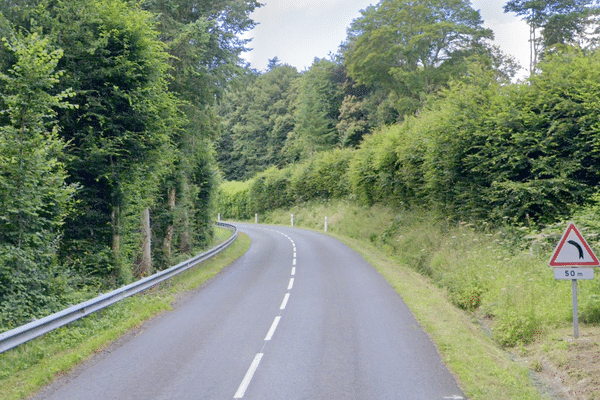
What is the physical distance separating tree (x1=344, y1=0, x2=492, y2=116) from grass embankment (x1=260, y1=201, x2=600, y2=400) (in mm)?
22548

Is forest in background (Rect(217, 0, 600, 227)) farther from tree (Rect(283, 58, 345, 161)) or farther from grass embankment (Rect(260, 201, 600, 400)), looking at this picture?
grass embankment (Rect(260, 201, 600, 400))

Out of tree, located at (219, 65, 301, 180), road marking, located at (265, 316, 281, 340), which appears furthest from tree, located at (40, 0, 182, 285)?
tree, located at (219, 65, 301, 180)

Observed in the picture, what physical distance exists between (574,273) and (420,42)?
33970mm

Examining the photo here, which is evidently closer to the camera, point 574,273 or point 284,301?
point 574,273

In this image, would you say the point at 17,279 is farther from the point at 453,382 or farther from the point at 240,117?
the point at 240,117

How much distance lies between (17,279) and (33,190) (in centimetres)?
170

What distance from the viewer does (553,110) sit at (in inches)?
502

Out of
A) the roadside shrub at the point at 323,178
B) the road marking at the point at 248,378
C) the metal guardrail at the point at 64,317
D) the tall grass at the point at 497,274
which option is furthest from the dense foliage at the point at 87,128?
the roadside shrub at the point at 323,178

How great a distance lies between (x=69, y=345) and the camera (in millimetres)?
8289

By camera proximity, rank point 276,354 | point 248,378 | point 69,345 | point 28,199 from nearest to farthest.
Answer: point 248,378 → point 276,354 → point 69,345 → point 28,199

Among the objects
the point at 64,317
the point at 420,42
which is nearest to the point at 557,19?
the point at 420,42

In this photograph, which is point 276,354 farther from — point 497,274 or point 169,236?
point 169,236

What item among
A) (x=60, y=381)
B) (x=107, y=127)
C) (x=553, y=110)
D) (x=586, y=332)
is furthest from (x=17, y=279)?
(x=553, y=110)

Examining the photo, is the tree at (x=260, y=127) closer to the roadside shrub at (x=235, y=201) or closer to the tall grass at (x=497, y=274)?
the roadside shrub at (x=235, y=201)
